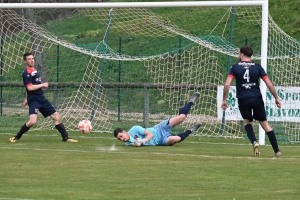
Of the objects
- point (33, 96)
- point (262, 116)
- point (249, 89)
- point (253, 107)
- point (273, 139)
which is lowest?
point (273, 139)

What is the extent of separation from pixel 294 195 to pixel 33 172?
4.38 metres

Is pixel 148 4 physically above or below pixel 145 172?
above

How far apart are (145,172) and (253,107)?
3369 mm

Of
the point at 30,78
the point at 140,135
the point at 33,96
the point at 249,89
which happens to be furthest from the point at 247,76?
the point at 33,96

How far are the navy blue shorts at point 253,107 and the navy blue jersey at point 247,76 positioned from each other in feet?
0.28

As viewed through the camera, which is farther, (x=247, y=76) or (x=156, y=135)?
(x=156, y=135)

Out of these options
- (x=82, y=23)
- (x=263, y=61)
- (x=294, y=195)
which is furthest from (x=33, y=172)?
(x=82, y=23)

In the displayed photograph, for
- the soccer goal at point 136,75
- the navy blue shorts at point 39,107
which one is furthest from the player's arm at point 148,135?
the soccer goal at point 136,75

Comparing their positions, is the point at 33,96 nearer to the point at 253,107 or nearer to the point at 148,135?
the point at 148,135

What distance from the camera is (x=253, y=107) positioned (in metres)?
15.5

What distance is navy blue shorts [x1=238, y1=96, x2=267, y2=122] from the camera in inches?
608

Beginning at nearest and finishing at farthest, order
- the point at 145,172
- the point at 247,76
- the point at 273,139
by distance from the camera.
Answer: the point at 145,172
the point at 273,139
the point at 247,76

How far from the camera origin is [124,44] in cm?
2916

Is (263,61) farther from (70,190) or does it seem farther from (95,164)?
(70,190)
